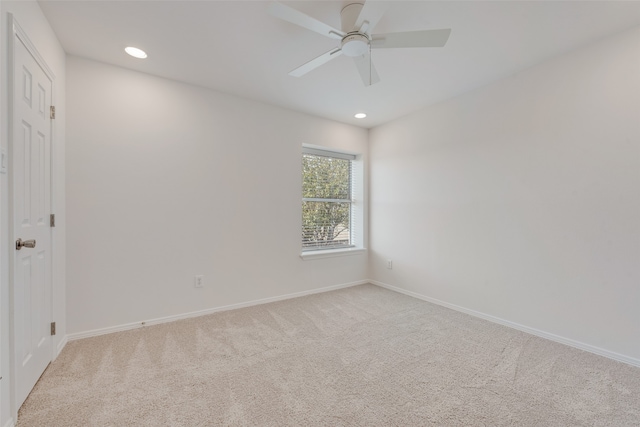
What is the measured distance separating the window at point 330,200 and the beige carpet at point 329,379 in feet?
5.18

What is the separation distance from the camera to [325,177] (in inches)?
165

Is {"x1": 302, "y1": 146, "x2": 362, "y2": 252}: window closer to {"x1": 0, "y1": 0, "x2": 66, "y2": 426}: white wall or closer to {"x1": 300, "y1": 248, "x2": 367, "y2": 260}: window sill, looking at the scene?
{"x1": 300, "y1": 248, "x2": 367, "y2": 260}: window sill

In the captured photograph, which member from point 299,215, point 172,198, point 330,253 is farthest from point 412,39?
point 330,253

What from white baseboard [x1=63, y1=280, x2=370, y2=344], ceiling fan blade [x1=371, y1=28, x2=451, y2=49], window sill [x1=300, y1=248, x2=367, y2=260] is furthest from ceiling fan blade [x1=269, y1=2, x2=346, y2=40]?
white baseboard [x1=63, y1=280, x2=370, y2=344]

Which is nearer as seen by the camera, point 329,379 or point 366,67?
point 329,379

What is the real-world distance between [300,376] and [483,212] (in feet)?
8.18

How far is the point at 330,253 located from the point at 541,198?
249 cm

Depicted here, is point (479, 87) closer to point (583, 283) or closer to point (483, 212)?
point (483, 212)

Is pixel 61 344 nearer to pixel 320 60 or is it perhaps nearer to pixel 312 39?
pixel 320 60

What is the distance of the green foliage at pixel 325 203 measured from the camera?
4.00 meters

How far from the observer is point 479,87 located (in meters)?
3.02

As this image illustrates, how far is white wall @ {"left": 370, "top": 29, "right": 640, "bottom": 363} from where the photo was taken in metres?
2.16

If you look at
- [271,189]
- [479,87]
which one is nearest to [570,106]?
[479,87]

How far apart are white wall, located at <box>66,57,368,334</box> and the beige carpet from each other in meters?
0.42
